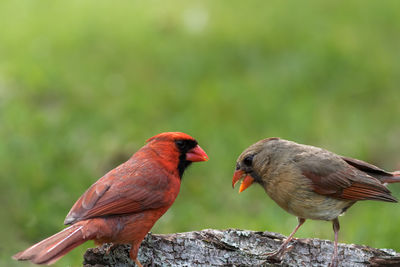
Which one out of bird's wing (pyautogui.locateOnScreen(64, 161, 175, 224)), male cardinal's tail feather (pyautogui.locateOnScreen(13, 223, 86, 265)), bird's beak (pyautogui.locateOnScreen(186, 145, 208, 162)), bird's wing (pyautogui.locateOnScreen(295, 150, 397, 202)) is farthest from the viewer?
bird's beak (pyautogui.locateOnScreen(186, 145, 208, 162))

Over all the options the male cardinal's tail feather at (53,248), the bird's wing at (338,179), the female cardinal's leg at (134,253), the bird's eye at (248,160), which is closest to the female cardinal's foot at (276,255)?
the bird's wing at (338,179)

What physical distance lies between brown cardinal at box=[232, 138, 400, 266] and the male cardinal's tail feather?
1.35 metres

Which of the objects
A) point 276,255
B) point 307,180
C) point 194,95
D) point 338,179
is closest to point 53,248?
point 276,255

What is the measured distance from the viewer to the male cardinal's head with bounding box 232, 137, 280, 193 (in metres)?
4.63

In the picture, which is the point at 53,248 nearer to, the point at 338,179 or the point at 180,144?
the point at 180,144

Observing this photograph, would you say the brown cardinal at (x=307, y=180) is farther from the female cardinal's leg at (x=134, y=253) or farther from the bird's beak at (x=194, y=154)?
the female cardinal's leg at (x=134, y=253)

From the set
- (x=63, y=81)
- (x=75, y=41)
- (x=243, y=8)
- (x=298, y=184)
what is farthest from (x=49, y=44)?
(x=298, y=184)

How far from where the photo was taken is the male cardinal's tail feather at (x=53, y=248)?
3.43m

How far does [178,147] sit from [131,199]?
2.06 ft

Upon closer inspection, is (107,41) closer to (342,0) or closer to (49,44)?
(49,44)

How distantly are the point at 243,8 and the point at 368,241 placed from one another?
6.02 m

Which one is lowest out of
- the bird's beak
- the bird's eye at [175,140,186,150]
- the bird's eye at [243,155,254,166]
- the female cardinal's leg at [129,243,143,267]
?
the female cardinal's leg at [129,243,143,267]

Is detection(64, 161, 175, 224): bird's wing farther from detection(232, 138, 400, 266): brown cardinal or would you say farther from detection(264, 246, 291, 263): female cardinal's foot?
detection(264, 246, 291, 263): female cardinal's foot

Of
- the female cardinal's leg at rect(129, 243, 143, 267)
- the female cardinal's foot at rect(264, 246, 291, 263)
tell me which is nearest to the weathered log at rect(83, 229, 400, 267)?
the female cardinal's foot at rect(264, 246, 291, 263)
